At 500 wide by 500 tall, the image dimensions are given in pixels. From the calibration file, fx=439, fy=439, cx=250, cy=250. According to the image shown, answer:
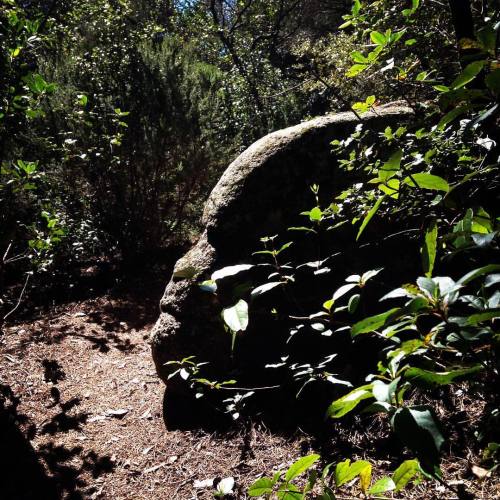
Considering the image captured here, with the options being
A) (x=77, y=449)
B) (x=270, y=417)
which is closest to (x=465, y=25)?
(x=270, y=417)

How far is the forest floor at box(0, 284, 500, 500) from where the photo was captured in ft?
8.74

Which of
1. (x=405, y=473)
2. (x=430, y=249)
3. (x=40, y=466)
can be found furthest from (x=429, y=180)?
(x=40, y=466)

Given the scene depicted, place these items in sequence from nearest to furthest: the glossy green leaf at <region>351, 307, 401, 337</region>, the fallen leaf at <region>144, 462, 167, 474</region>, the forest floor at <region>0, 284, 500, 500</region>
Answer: the glossy green leaf at <region>351, 307, 401, 337</region> < the forest floor at <region>0, 284, 500, 500</region> < the fallen leaf at <region>144, 462, 167, 474</region>

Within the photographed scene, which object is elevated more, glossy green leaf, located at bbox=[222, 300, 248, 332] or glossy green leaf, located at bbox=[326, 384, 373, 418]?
glossy green leaf, located at bbox=[222, 300, 248, 332]

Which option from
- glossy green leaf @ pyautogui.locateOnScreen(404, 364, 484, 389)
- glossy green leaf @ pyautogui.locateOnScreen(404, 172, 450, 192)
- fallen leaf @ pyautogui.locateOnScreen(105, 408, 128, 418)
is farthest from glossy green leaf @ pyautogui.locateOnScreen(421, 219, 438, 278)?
fallen leaf @ pyautogui.locateOnScreen(105, 408, 128, 418)

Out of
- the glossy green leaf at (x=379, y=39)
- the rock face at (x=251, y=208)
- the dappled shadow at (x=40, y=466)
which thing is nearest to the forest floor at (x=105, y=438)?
the dappled shadow at (x=40, y=466)

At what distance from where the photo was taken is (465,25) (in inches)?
58.1

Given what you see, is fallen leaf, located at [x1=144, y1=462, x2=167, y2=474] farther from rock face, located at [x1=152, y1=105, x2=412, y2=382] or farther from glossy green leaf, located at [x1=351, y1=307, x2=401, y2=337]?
glossy green leaf, located at [x1=351, y1=307, x2=401, y2=337]

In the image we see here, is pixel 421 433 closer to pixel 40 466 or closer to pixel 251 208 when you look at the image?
pixel 251 208

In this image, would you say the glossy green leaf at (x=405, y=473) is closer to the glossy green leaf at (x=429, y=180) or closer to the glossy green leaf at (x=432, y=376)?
the glossy green leaf at (x=432, y=376)

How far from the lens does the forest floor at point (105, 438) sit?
8.74 ft

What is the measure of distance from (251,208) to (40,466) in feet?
7.43

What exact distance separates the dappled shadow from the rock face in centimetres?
77

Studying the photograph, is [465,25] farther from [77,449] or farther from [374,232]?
[77,449]
